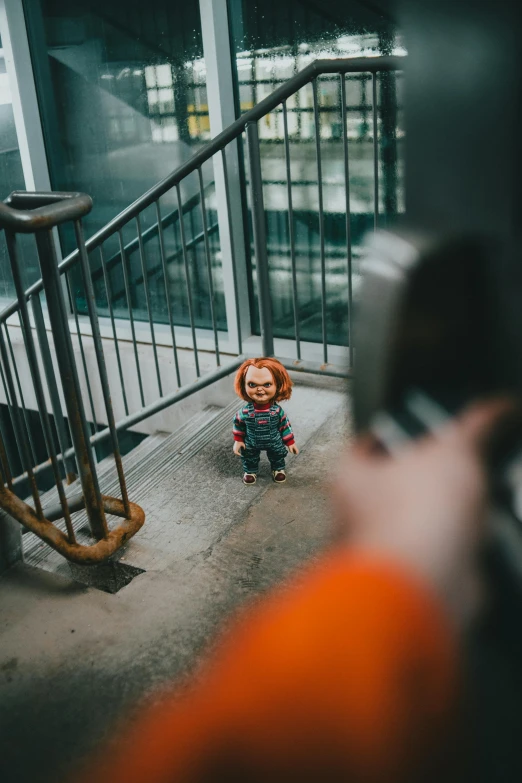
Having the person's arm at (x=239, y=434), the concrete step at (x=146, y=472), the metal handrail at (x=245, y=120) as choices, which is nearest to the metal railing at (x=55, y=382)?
the concrete step at (x=146, y=472)

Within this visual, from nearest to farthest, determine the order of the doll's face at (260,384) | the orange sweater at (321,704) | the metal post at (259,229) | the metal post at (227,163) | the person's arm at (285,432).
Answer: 1. the orange sweater at (321,704)
2. the doll's face at (260,384)
3. the person's arm at (285,432)
4. the metal post at (259,229)
5. the metal post at (227,163)

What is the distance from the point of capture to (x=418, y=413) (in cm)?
127

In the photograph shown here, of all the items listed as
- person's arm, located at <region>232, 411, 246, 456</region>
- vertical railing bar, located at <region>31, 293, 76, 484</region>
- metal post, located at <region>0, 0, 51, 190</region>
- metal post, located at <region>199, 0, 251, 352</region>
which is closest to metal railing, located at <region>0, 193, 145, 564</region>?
vertical railing bar, located at <region>31, 293, 76, 484</region>

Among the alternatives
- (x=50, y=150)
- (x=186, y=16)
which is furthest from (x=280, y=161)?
(x=50, y=150)

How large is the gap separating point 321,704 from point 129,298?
2186mm

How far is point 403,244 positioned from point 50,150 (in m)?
4.36

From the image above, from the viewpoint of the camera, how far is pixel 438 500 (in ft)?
4.45

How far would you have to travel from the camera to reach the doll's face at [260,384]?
246cm

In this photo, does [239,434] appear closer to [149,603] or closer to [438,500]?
[149,603]

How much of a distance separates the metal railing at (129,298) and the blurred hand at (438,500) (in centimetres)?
80

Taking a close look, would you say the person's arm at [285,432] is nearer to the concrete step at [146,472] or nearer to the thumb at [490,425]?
the concrete step at [146,472]

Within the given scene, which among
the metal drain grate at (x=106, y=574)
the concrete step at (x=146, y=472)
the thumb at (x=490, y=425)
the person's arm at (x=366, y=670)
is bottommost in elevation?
the concrete step at (x=146, y=472)

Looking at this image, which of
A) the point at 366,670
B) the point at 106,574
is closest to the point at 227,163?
the point at 106,574

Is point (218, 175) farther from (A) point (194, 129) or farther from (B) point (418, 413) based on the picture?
(B) point (418, 413)
